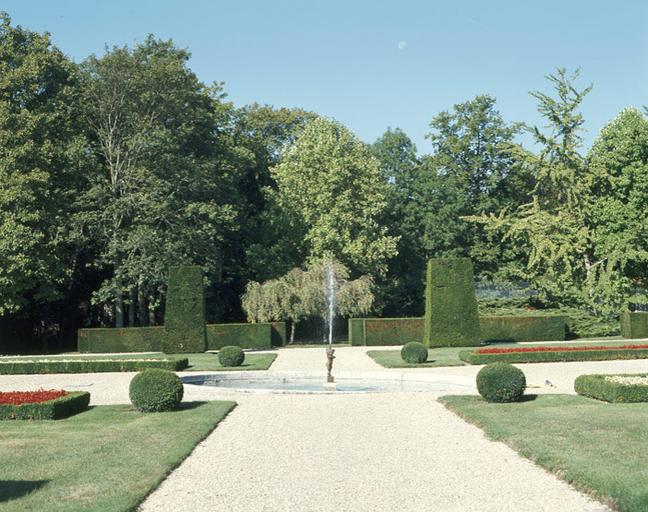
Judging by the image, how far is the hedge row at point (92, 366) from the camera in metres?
26.0

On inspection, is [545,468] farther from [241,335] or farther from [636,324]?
[636,324]

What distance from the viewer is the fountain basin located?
20397 mm

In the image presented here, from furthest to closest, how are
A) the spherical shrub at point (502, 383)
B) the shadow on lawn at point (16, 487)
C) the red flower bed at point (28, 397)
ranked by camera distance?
the spherical shrub at point (502, 383), the red flower bed at point (28, 397), the shadow on lawn at point (16, 487)

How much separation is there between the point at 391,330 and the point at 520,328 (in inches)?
251

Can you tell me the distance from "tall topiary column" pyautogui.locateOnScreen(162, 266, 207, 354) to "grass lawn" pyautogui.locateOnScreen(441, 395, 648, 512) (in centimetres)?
1858

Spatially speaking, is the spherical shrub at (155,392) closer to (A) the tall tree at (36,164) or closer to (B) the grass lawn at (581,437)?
(B) the grass lawn at (581,437)

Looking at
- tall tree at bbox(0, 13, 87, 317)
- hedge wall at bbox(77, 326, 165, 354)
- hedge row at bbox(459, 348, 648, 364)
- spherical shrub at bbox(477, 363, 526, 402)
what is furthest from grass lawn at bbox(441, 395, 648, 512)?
tall tree at bbox(0, 13, 87, 317)

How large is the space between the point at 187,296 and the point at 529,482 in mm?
26122

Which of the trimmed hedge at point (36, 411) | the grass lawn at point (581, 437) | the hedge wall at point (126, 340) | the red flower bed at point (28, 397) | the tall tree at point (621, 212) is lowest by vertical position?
the grass lawn at point (581, 437)

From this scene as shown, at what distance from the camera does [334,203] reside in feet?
151

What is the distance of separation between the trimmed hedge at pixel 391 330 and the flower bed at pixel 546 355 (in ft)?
38.3

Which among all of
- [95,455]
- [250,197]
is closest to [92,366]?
[95,455]

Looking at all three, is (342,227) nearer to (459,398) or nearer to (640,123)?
(640,123)

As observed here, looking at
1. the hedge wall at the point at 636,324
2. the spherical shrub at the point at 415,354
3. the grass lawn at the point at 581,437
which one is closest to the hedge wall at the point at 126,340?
the spherical shrub at the point at 415,354
